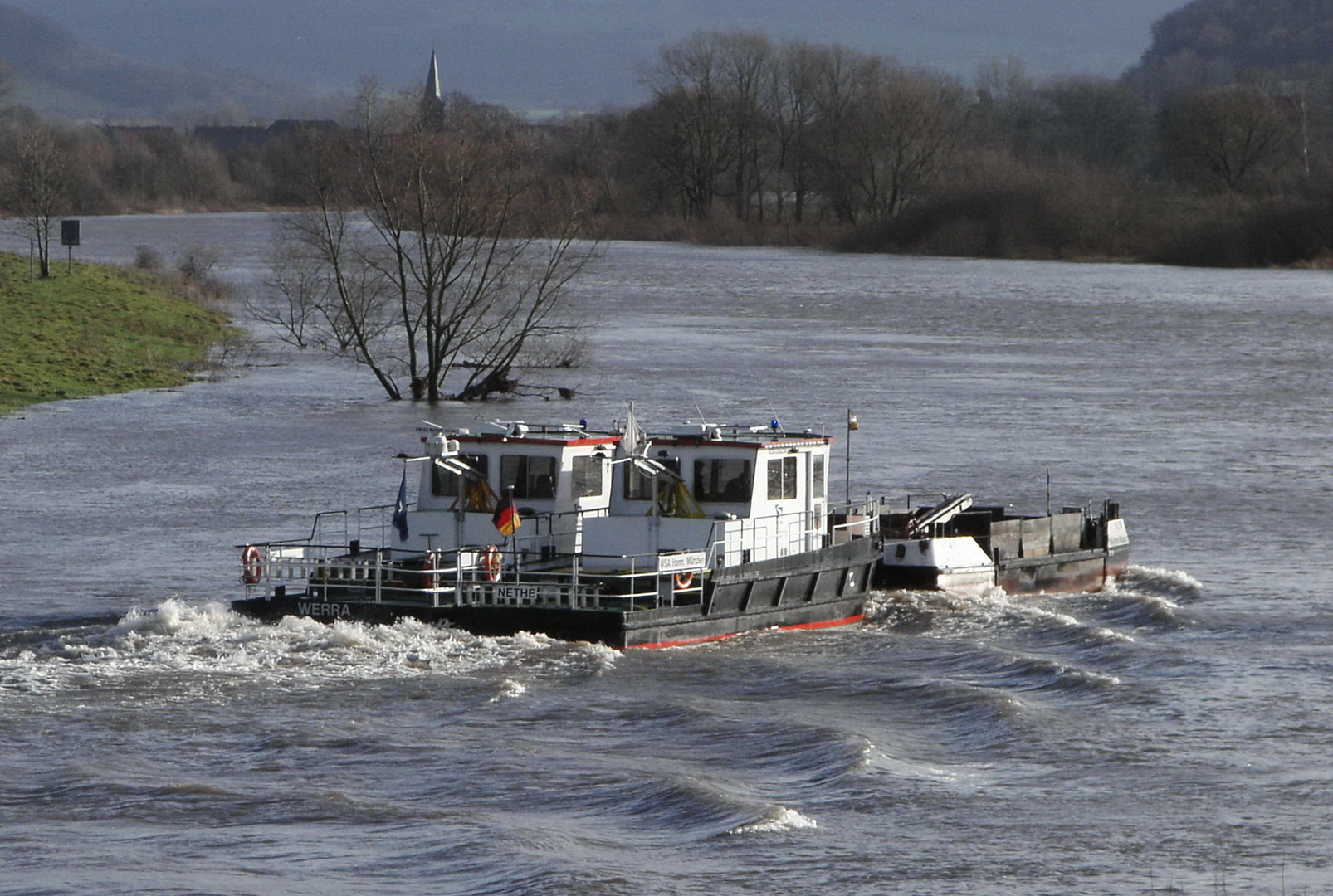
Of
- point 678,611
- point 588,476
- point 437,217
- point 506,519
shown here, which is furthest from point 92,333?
point 678,611

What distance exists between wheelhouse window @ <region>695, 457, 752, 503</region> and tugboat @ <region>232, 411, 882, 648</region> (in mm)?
24

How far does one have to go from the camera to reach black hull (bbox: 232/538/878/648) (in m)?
25.7

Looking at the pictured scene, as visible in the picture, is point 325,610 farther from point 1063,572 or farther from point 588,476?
point 1063,572

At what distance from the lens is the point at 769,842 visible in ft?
58.6

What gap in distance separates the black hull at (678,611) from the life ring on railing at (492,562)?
0.60 m

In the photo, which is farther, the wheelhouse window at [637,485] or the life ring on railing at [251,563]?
the wheelhouse window at [637,485]

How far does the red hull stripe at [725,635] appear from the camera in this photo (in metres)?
25.8

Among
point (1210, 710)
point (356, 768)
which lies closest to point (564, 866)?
point (356, 768)

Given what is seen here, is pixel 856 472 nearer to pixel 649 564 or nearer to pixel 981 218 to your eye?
pixel 649 564

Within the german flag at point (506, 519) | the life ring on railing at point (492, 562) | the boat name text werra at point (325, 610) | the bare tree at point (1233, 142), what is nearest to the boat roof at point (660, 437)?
the german flag at point (506, 519)

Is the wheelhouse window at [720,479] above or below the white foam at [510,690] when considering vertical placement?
above

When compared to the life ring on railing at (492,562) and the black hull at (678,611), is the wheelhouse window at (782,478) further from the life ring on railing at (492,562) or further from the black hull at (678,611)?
the life ring on railing at (492,562)

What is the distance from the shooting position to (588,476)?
28.7m

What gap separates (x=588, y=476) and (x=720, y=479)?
1900 mm
